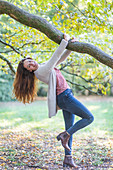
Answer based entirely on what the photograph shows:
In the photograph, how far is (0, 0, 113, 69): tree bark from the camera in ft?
9.41

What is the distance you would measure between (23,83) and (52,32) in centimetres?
95

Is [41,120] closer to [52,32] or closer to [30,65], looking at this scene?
[30,65]

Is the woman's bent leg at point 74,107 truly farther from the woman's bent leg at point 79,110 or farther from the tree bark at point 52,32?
the tree bark at point 52,32

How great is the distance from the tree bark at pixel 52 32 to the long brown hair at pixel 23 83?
2.16 feet

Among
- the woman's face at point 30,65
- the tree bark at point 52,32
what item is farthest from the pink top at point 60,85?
the tree bark at point 52,32

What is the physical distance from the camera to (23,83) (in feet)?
11.2

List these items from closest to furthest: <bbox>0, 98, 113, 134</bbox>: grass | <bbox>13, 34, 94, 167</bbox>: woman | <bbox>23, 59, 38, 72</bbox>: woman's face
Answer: <bbox>13, 34, 94, 167</bbox>: woman → <bbox>23, 59, 38, 72</bbox>: woman's face → <bbox>0, 98, 113, 134</bbox>: grass

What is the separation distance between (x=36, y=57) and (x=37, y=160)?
9.81 ft

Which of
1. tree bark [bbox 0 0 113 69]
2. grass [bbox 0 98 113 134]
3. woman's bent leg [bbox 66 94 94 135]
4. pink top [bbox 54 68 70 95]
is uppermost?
tree bark [bbox 0 0 113 69]

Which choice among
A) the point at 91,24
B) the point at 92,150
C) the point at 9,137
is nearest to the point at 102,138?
the point at 92,150

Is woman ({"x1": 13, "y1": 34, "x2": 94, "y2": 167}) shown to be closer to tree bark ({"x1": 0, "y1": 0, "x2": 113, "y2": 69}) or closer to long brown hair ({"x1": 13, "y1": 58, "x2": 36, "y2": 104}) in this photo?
long brown hair ({"x1": 13, "y1": 58, "x2": 36, "y2": 104})

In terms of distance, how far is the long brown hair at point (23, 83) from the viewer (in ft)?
11.0

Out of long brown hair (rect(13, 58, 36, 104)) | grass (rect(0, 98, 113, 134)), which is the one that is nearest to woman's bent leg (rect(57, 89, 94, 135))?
long brown hair (rect(13, 58, 36, 104))

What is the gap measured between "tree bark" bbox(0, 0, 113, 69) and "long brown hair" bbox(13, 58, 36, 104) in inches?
25.9
